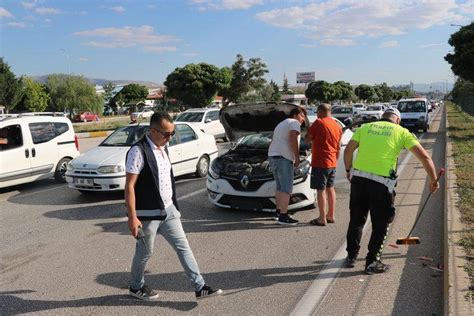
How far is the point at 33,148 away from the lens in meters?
9.85

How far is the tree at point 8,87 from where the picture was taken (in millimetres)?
39906

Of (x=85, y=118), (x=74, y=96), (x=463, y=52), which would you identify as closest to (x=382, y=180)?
(x=463, y=52)

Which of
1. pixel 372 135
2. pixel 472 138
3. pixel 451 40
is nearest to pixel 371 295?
pixel 372 135

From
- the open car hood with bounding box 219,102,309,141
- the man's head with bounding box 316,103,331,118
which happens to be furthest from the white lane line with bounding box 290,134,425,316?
the open car hood with bounding box 219,102,309,141

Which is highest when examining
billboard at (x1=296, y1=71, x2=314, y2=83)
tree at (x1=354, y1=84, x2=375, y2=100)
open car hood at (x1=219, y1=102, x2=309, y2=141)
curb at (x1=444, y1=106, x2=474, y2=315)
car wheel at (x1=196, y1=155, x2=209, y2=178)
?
billboard at (x1=296, y1=71, x2=314, y2=83)

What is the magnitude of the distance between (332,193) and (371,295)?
247 cm

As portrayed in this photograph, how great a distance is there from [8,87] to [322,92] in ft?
170

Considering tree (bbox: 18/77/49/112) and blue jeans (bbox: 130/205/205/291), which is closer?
blue jeans (bbox: 130/205/205/291)

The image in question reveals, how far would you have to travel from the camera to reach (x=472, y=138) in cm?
1812

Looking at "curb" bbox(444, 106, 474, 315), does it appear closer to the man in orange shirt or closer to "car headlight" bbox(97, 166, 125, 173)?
the man in orange shirt

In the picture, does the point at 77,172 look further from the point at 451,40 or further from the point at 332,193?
the point at 451,40

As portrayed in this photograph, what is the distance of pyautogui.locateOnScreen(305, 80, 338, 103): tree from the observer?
3086 inches

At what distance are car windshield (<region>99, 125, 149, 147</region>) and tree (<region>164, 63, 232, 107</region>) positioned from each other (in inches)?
1142

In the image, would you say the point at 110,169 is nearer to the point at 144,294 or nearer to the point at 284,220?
the point at 284,220
